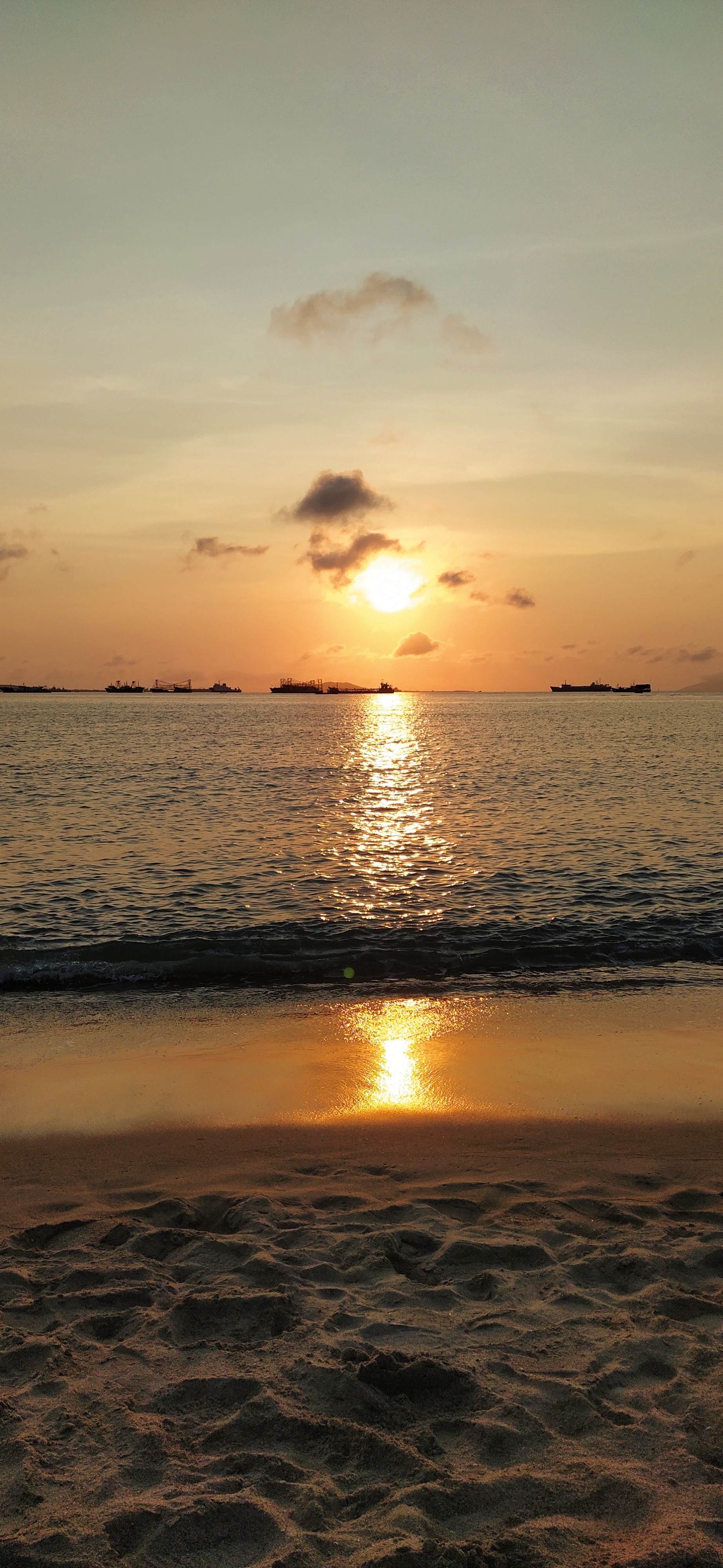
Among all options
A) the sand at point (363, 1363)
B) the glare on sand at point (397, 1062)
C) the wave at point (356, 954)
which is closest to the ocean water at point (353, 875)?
the wave at point (356, 954)

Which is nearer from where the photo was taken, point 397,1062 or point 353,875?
point 397,1062

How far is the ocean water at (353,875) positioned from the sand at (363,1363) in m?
7.30

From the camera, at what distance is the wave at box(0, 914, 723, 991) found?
14.7 meters

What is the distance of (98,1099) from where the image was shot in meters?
9.27

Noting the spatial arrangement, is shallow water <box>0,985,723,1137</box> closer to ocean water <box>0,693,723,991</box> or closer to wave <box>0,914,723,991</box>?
wave <box>0,914,723,991</box>

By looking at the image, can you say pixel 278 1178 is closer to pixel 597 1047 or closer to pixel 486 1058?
pixel 486 1058

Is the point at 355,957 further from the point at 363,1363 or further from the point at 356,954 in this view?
the point at 363,1363

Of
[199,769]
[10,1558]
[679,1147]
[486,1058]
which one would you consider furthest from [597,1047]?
[199,769]

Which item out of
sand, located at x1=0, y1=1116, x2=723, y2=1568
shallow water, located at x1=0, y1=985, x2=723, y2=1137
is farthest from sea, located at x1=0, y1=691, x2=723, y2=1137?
sand, located at x1=0, y1=1116, x2=723, y2=1568

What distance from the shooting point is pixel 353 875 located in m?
22.5

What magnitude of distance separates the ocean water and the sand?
7.30m

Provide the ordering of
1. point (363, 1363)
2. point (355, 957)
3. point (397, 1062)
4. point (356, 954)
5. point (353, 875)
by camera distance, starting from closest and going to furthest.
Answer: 1. point (363, 1363)
2. point (397, 1062)
3. point (355, 957)
4. point (356, 954)
5. point (353, 875)

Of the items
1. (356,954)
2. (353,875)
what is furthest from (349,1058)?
(353,875)

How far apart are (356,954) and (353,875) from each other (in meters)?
6.74
